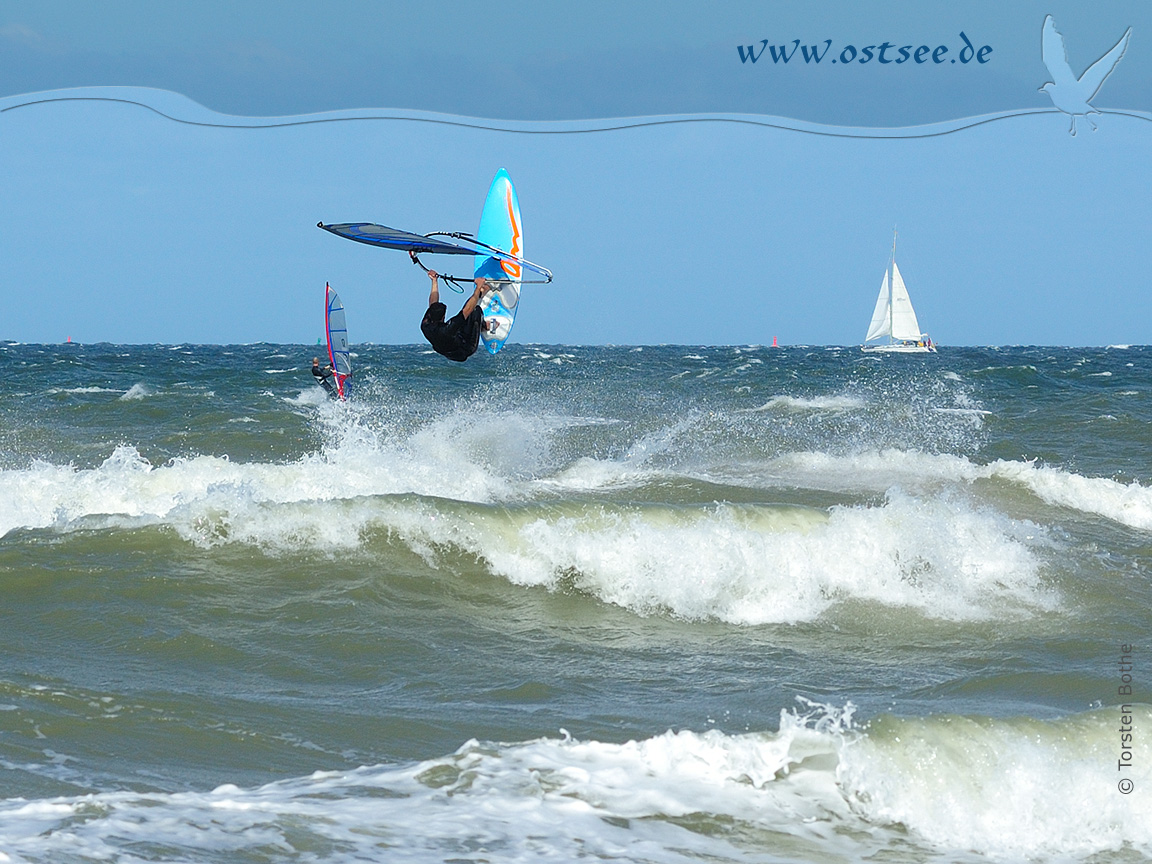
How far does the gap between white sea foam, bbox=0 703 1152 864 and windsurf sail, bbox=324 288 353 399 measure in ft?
32.0

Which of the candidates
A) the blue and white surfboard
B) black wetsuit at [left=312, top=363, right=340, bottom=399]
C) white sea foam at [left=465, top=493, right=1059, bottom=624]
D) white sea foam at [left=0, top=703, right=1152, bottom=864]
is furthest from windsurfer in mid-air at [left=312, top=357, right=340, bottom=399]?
white sea foam at [left=0, top=703, right=1152, bottom=864]

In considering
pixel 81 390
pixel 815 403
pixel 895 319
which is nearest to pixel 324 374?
pixel 815 403

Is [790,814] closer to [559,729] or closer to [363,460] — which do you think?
[559,729]

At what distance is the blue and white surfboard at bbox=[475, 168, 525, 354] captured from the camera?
29.3 feet

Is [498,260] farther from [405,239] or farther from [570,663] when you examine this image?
[570,663]

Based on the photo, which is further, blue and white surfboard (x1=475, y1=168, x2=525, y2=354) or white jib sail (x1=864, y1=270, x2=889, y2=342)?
white jib sail (x1=864, y1=270, x2=889, y2=342)

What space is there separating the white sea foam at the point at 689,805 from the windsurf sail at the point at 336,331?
32.0 feet

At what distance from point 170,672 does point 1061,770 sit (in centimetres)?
393

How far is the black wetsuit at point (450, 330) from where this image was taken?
25.5 feet

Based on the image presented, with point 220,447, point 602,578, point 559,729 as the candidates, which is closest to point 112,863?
point 559,729

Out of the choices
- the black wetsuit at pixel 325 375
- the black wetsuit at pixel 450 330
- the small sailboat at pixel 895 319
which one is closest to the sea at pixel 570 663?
the black wetsuit at pixel 325 375

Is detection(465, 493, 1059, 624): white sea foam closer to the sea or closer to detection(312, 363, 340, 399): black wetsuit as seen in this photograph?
the sea

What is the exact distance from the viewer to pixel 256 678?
197 inches

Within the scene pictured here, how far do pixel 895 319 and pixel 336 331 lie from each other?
35389mm
